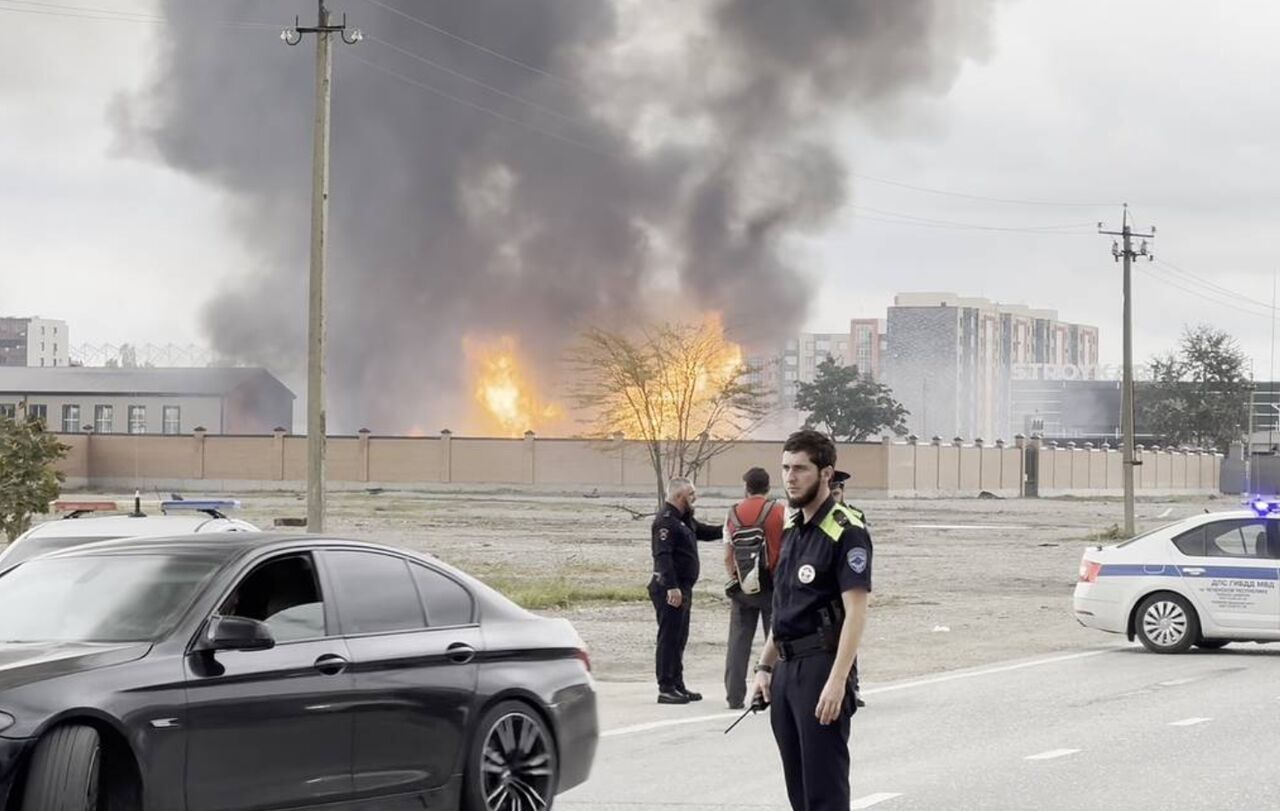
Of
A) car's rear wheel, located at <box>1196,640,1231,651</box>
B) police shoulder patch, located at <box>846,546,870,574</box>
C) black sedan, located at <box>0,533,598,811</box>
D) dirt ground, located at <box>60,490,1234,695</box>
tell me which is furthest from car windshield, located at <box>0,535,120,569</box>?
car's rear wheel, located at <box>1196,640,1231,651</box>

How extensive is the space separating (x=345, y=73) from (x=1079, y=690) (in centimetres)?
9028

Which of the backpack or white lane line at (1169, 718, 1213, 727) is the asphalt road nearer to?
white lane line at (1169, 718, 1213, 727)

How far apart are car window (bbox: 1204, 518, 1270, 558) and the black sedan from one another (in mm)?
12462

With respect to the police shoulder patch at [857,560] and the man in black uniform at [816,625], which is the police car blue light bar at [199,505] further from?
the police shoulder patch at [857,560]

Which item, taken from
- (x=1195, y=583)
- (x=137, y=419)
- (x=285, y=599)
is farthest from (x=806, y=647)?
(x=137, y=419)

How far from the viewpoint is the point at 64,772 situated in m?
6.92

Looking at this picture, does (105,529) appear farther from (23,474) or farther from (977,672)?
(23,474)

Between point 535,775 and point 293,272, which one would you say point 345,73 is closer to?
point 293,272

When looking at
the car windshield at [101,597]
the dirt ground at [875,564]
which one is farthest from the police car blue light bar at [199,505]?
the car windshield at [101,597]

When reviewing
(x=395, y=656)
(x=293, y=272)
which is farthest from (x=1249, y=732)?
(x=293, y=272)

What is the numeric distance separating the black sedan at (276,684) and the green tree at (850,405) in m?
109

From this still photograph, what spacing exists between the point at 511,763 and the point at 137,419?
9419 centimetres

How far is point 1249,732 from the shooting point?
13586 millimetres

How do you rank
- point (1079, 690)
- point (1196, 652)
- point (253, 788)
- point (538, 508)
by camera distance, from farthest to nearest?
point (538, 508) → point (1196, 652) → point (1079, 690) → point (253, 788)
